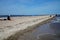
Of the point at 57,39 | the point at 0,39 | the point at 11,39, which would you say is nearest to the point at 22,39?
the point at 11,39

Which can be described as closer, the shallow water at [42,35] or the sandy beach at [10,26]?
the shallow water at [42,35]

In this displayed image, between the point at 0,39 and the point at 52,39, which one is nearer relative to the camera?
the point at 0,39

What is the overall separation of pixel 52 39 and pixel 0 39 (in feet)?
14.5

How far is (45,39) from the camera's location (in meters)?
11.7

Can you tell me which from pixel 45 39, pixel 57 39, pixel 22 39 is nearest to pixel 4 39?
pixel 22 39

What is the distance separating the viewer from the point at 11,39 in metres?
11.1

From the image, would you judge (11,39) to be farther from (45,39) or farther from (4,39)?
(45,39)

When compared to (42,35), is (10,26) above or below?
below

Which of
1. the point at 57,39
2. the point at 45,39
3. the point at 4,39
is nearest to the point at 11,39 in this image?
the point at 4,39

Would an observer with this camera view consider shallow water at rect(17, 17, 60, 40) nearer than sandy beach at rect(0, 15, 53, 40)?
Yes

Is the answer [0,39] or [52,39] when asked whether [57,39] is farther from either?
[0,39]

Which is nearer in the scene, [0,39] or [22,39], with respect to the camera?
[0,39]

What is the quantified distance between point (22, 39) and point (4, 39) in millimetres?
1641

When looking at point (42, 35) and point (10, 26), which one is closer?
point (42, 35)
